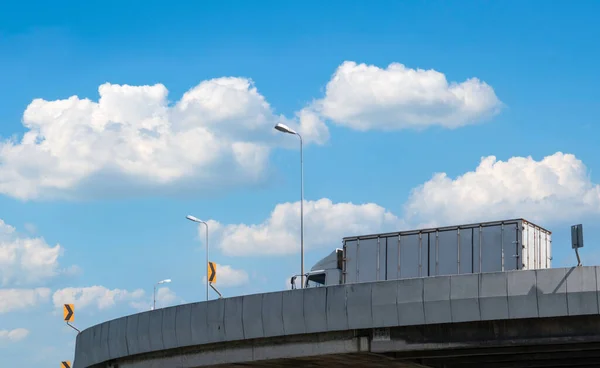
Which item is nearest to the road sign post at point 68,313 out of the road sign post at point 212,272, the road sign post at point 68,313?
the road sign post at point 68,313

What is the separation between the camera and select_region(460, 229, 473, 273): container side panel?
3619 centimetres

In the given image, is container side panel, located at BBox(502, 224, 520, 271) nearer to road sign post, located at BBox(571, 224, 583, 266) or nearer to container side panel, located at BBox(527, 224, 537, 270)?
container side panel, located at BBox(527, 224, 537, 270)

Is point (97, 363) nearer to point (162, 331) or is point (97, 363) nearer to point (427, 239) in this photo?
point (162, 331)

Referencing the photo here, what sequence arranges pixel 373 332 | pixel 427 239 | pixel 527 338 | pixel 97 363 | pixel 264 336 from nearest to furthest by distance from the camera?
1. pixel 527 338
2. pixel 373 332
3. pixel 264 336
4. pixel 427 239
5. pixel 97 363

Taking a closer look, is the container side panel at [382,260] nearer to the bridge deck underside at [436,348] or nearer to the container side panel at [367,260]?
the container side panel at [367,260]

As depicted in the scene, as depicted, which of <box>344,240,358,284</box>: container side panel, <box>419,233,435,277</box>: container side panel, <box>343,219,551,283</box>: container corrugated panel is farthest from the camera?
<box>344,240,358,284</box>: container side panel

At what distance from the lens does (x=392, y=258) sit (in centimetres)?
3816

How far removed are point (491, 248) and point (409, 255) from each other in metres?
3.50

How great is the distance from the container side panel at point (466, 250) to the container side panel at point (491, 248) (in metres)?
0.56

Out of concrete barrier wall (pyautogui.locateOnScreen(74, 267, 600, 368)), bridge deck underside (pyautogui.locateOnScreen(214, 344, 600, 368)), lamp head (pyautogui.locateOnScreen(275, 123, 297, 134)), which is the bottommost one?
bridge deck underside (pyautogui.locateOnScreen(214, 344, 600, 368))

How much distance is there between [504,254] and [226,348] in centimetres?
1062

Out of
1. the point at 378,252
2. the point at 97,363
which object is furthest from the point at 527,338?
the point at 97,363

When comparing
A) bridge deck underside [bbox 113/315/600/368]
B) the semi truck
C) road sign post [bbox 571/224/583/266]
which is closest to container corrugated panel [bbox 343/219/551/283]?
the semi truck

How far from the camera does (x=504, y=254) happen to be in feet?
116
